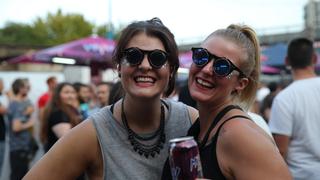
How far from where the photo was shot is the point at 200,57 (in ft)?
6.27

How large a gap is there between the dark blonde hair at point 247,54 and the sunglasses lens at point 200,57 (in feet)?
0.36

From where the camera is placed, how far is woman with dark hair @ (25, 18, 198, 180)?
1.97m

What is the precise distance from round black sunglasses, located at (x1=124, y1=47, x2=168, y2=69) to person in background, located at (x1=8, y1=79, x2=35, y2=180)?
5.11 m

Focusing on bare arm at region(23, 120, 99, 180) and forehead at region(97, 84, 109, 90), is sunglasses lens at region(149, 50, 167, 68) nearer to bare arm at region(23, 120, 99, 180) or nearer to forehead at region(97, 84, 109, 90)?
bare arm at region(23, 120, 99, 180)

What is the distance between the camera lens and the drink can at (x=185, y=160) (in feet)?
5.07

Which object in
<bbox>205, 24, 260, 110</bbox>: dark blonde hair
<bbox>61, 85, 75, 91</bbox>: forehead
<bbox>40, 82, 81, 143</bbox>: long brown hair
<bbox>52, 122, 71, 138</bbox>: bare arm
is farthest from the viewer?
<bbox>61, 85, 75, 91</bbox>: forehead

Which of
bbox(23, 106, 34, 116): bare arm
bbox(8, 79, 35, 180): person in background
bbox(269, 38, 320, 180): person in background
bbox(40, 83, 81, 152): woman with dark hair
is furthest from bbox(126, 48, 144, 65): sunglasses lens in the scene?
bbox(23, 106, 34, 116): bare arm

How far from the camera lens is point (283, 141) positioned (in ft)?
12.0

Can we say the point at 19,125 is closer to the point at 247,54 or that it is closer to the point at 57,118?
the point at 57,118

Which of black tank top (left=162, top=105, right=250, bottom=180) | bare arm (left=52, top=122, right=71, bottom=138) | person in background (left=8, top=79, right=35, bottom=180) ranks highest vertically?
black tank top (left=162, top=105, right=250, bottom=180)

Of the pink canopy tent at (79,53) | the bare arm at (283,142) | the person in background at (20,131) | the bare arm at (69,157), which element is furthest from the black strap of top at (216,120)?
Answer: the pink canopy tent at (79,53)

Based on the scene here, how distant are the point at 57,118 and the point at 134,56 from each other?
309cm

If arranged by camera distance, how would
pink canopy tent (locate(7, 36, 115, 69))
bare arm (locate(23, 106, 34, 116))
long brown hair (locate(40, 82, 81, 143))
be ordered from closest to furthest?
1. long brown hair (locate(40, 82, 81, 143))
2. bare arm (locate(23, 106, 34, 116))
3. pink canopy tent (locate(7, 36, 115, 69))

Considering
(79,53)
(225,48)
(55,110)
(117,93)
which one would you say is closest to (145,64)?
(225,48)
